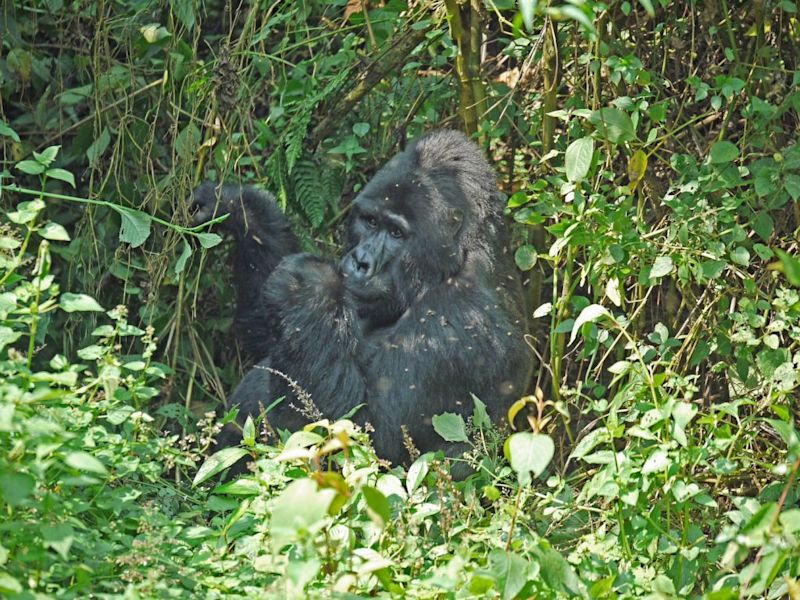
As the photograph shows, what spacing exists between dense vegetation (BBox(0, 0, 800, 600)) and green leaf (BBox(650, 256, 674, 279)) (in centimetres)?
6

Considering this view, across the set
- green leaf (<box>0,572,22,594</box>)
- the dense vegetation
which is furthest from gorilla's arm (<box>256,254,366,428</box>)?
green leaf (<box>0,572,22,594</box>)

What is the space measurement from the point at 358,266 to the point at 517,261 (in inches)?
23.9

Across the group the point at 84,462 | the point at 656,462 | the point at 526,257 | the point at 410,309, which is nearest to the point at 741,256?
the point at 526,257

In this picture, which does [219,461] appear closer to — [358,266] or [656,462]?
[656,462]

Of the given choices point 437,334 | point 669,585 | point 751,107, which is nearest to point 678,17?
point 751,107

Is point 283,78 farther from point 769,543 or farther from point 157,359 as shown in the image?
point 769,543

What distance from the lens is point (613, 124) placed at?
10.7 ft

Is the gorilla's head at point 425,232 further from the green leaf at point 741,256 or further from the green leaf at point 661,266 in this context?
the green leaf at point 741,256

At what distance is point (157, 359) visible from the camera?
186 inches

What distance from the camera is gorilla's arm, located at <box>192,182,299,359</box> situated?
4547 mm

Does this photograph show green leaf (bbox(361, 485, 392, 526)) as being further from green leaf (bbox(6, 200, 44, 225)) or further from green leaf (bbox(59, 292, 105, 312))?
green leaf (bbox(6, 200, 44, 225))

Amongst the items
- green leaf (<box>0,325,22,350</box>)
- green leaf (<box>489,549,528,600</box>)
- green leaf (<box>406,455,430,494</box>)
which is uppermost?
green leaf (<box>0,325,22,350</box>)

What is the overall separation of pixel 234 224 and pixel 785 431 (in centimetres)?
269

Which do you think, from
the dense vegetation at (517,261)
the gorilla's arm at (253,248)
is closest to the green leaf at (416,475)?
the dense vegetation at (517,261)
